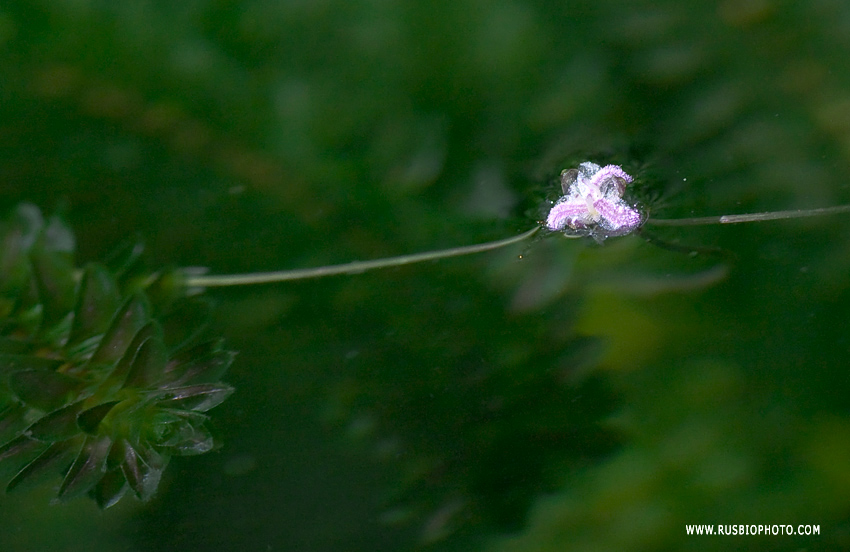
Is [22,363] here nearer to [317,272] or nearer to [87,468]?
[87,468]

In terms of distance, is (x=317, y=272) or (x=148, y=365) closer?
(x=148, y=365)

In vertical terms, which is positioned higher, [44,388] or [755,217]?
[755,217]

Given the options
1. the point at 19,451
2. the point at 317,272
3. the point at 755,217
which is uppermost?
the point at 755,217

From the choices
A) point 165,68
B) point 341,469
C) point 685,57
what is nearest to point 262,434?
point 341,469

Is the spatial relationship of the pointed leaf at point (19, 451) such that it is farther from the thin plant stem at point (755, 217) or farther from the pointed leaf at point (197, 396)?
the thin plant stem at point (755, 217)

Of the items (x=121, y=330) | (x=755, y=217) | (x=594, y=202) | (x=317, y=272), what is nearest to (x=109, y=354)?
(x=121, y=330)

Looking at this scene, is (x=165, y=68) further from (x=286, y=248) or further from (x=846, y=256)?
(x=846, y=256)
